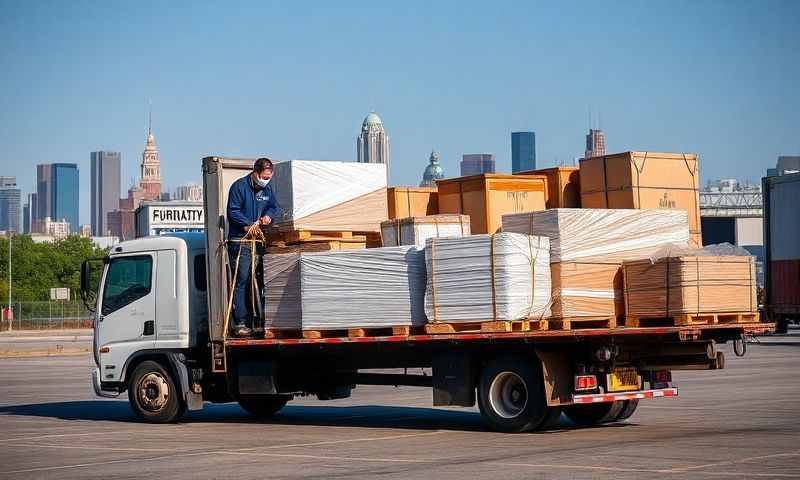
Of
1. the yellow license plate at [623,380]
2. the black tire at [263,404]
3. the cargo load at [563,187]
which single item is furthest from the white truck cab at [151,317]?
the yellow license plate at [623,380]

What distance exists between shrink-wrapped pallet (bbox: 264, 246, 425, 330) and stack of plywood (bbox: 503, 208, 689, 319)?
1.34 metres

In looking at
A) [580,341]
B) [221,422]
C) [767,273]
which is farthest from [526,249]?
[767,273]

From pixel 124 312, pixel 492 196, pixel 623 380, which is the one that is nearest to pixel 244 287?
pixel 124 312

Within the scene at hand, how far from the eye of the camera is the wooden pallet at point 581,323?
13.7m

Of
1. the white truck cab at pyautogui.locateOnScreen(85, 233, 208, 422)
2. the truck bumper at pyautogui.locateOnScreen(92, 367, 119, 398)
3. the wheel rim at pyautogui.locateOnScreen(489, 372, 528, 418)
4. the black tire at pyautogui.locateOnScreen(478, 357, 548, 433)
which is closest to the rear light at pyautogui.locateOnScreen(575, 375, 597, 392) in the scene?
the black tire at pyautogui.locateOnScreen(478, 357, 548, 433)

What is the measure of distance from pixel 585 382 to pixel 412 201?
12.2 ft

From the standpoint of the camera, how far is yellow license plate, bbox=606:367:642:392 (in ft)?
47.1

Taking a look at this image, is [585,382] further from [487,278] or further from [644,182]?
[644,182]

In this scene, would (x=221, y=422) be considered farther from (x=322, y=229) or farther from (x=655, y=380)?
(x=655, y=380)

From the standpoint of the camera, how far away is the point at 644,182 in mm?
15109

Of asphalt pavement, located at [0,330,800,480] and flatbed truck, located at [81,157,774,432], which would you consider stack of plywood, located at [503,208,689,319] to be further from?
asphalt pavement, located at [0,330,800,480]

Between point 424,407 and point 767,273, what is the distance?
593 inches

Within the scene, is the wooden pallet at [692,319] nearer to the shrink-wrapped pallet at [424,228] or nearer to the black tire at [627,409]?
the black tire at [627,409]

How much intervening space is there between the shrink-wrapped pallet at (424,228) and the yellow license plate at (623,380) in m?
2.43
